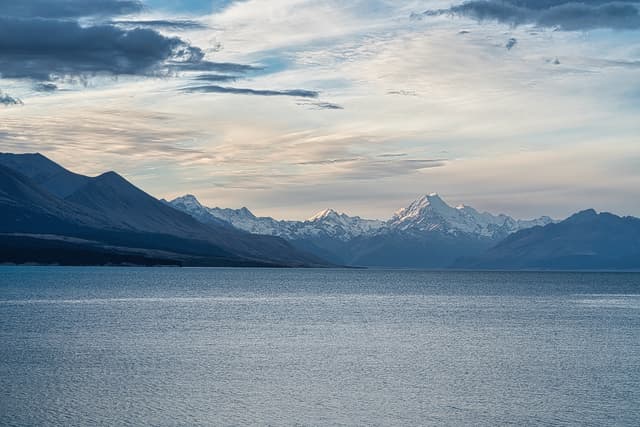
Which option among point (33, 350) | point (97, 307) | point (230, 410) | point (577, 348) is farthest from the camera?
point (97, 307)

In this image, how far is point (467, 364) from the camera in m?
75.1

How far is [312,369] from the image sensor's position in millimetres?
70688

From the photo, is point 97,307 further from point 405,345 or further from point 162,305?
point 405,345

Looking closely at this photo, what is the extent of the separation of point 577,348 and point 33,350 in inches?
2272

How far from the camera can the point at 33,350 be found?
80625 millimetres

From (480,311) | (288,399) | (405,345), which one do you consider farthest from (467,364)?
(480,311)

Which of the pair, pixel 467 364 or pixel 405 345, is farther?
pixel 405 345

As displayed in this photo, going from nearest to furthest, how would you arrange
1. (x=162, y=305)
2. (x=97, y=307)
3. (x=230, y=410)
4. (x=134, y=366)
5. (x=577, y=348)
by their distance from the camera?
(x=230, y=410) → (x=134, y=366) → (x=577, y=348) → (x=97, y=307) → (x=162, y=305)

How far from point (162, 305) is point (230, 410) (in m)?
101

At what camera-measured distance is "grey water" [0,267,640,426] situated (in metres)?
52.8

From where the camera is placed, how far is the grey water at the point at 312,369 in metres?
52.8

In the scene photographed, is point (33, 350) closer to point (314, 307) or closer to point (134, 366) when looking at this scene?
point (134, 366)

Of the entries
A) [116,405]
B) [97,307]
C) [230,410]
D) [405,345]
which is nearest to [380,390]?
[230,410]

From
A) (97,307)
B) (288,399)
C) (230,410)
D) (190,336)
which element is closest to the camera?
(230,410)
